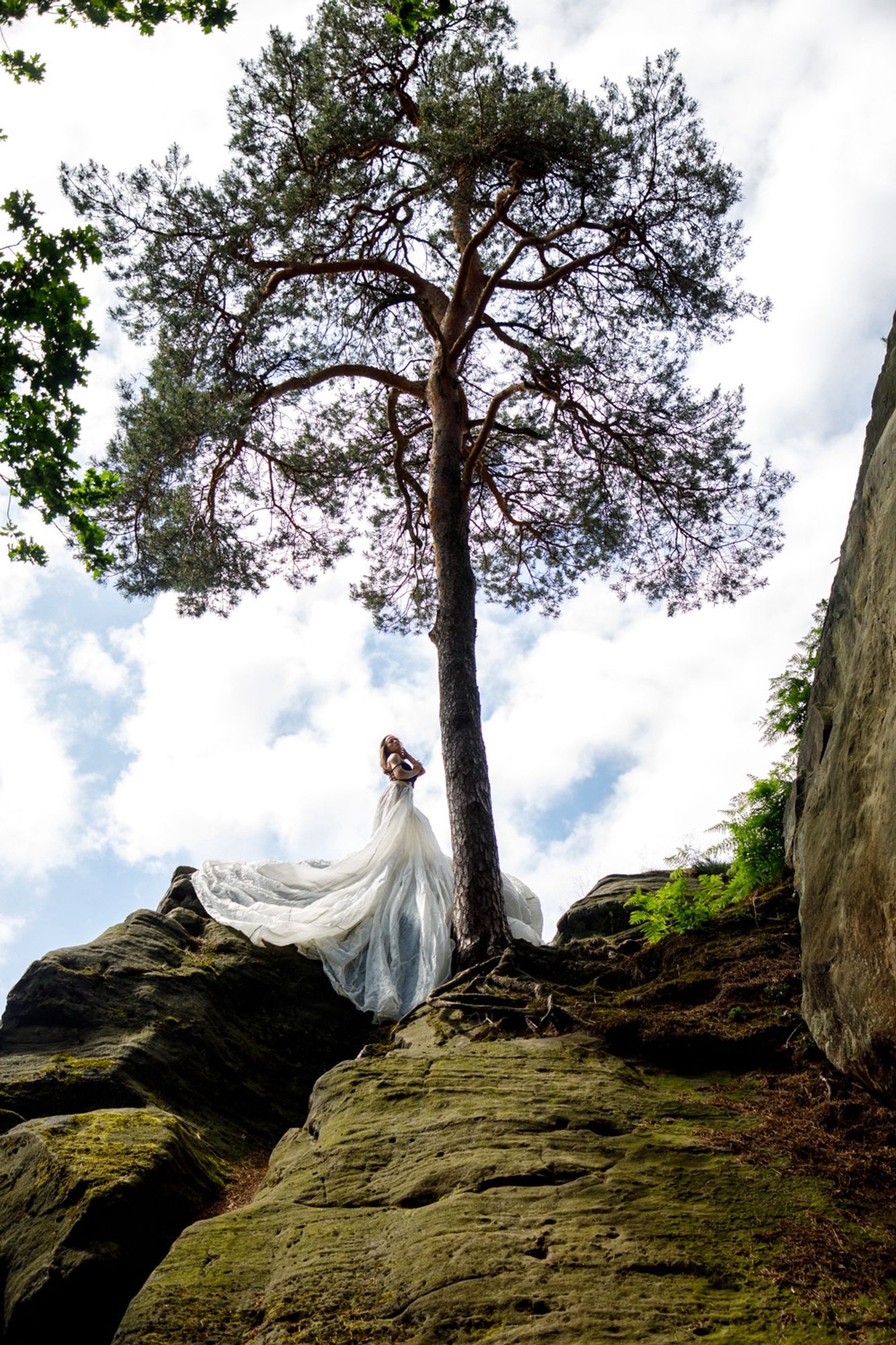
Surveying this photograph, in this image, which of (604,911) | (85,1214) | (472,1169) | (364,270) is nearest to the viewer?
(472,1169)

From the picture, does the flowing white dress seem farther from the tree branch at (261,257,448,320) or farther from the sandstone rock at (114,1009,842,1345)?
the tree branch at (261,257,448,320)

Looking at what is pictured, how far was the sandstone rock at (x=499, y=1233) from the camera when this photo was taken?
292 cm

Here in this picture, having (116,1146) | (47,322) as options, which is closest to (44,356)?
(47,322)

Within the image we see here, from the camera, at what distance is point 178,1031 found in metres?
6.98

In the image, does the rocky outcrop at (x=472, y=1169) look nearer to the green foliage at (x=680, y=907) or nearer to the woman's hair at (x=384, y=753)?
the green foliage at (x=680, y=907)

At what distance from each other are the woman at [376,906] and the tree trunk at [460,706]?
456 millimetres

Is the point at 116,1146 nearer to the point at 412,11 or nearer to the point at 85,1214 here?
the point at 85,1214

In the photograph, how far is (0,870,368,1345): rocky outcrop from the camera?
4.13 meters

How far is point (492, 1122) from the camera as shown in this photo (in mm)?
4383

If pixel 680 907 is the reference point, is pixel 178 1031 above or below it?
above

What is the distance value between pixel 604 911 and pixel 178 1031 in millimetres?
5214

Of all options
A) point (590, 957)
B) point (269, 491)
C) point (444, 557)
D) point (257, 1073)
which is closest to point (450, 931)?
point (590, 957)

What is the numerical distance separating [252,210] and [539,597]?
6725 mm

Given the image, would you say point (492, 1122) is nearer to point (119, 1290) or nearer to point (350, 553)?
point (119, 1290)
